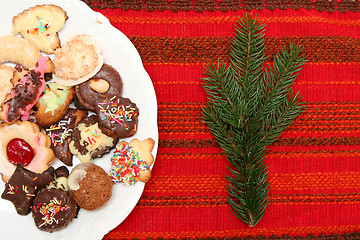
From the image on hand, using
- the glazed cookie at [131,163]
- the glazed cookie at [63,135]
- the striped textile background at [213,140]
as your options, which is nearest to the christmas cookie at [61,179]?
the glazed cookie at [63,135]

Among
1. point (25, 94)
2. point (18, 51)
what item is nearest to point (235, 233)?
point (25, 94)

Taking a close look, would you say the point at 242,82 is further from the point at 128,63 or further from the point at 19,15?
the point at 19,15

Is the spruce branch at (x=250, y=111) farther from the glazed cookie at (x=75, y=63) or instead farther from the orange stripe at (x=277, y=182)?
the glazed cookie at (x=75, y=63)

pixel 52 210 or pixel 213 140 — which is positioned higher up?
pixel 213 140

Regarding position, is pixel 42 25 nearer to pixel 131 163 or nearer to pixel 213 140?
pixel 131 163

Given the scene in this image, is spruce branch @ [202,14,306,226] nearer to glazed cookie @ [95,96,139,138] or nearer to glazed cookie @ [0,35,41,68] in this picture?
glazed cookie @ [95,96,139,138]

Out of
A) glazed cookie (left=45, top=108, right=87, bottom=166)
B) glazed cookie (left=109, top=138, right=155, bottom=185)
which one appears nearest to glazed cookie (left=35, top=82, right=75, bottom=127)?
glazed cookie (left=45, top=108, right=87, bottom=166)

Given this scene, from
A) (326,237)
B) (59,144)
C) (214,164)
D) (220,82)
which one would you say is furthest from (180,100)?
(326,237)

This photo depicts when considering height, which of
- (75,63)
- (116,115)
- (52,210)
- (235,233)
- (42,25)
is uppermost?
(42,25)
